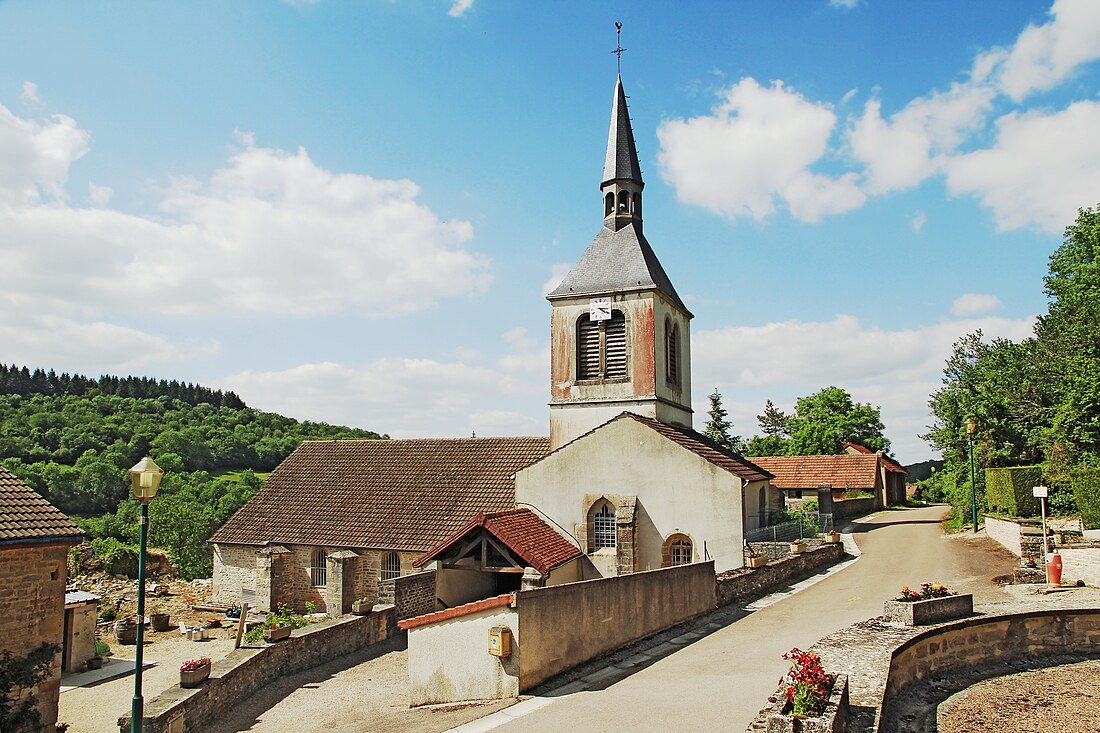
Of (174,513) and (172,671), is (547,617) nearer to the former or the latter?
(172,671)

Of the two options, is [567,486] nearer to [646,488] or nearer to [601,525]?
[601,525]

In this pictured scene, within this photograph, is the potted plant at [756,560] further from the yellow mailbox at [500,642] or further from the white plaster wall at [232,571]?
the white plaster wall at [232,571]

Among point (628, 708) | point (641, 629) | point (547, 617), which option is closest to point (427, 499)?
point (641, 629)

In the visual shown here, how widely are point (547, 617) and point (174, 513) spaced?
40.1 m

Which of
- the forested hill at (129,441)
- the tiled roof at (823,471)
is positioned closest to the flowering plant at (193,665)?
the forested hill at (129,441)

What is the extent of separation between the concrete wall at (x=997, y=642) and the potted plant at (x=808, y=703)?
391 cm

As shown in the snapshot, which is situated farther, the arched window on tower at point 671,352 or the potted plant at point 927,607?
the arched window on tower at point 671,352

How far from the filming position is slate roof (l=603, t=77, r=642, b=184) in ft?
91.7

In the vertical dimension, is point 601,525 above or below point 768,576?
above

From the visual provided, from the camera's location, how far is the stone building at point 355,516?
25516 mm

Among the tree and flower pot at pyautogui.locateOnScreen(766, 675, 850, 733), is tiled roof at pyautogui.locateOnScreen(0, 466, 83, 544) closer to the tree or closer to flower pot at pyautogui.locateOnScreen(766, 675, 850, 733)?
flower pot at pyautogui.locateOnScreen(766, 675, 850, 733)

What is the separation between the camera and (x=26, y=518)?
48.5 ft

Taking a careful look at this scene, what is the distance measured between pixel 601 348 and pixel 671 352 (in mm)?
3078

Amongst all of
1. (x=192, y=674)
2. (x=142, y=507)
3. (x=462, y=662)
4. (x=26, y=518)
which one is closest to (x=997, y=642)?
(x=462, y=662)
